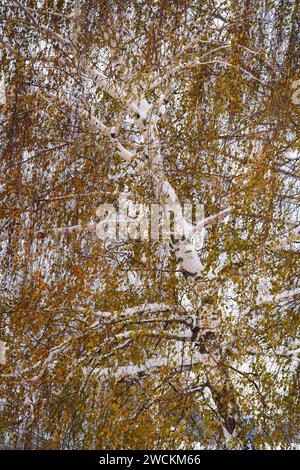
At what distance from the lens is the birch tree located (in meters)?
3.44

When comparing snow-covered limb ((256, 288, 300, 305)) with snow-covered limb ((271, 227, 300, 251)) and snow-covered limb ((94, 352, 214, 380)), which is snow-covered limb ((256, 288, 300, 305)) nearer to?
snow-covered limb ((271, 227, 300, 251))

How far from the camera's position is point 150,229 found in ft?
12.8

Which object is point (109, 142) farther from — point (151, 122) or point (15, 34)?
point (15, 34)

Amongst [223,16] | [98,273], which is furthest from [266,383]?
[223,16]

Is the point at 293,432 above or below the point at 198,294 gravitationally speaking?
below

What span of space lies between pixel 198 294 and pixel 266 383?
1.93 feet
